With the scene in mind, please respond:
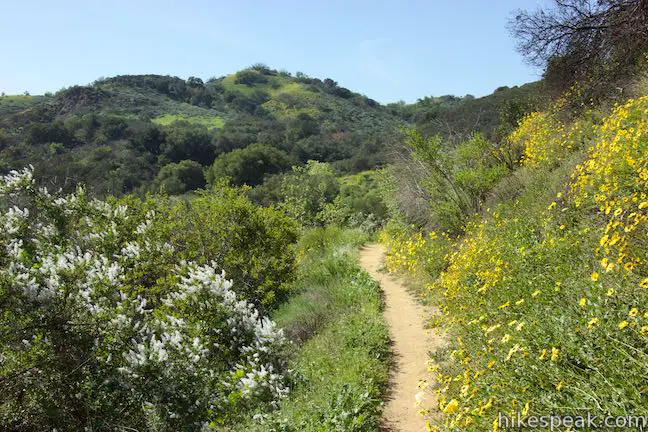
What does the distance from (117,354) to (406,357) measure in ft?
12.4

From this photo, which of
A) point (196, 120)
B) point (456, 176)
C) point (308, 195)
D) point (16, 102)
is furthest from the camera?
point (16, 102)

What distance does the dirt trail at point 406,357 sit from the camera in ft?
14.6

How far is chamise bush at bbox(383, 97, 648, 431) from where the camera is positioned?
2.54 metres

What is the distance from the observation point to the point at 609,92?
359 inches

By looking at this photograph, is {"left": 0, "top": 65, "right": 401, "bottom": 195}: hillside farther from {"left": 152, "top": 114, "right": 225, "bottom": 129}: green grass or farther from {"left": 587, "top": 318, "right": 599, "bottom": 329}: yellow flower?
{"left": 587, "top": 318, "right": 599, "bottom": 329}: yellow flower

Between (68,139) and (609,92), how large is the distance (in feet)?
225

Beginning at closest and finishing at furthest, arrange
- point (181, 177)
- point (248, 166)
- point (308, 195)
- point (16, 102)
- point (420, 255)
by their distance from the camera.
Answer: point (420, 255) → point (308, 195) → point (181, 177) → point (248, 166) → point (16, 102)

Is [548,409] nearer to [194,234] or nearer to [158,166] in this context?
[194,234]

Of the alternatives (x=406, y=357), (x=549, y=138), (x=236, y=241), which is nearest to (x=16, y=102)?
(x=236, y=241)

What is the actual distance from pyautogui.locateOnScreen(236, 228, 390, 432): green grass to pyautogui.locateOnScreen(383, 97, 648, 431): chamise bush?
804mm

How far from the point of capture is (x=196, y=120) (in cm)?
8900

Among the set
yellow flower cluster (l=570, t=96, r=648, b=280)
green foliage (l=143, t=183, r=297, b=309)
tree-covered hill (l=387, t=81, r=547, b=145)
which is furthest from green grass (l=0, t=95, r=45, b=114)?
yellow flower cluster (l=570, t=96, r=648, b=280)

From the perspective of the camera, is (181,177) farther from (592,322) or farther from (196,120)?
(592,322)

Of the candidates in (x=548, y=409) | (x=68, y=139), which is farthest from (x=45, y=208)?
(x=68, y=139)
